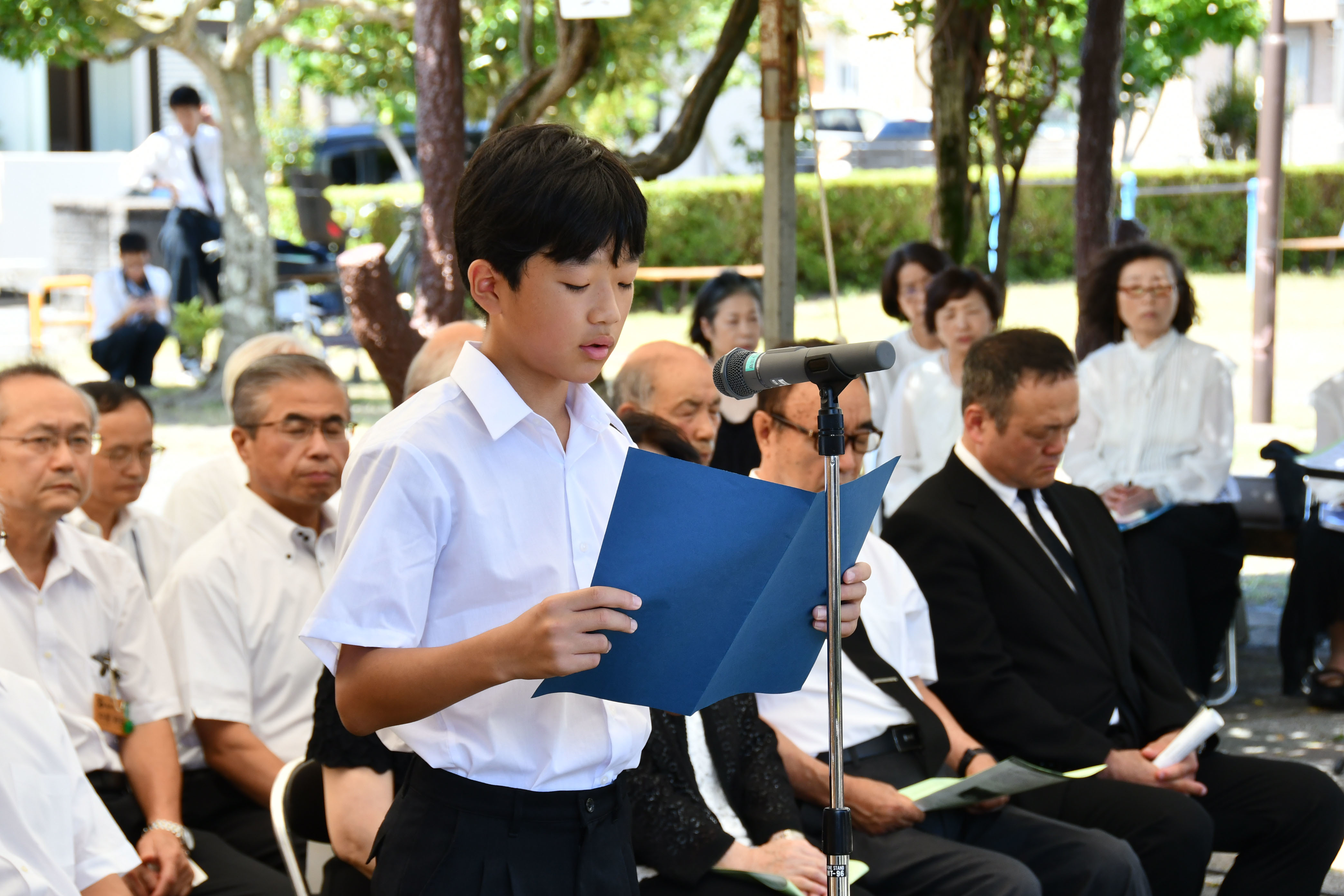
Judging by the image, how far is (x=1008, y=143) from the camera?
7.57m

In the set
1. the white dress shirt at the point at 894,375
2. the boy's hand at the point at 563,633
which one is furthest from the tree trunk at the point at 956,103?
the boy's hand at the point at 563,633

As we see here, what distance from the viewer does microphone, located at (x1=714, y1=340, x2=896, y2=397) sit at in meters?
1.91

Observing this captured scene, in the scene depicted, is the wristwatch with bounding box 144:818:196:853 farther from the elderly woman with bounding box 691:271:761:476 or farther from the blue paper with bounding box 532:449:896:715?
the elderly woman with bounding box 691:271:761:476

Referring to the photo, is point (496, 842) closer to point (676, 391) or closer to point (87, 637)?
point (87, 637)

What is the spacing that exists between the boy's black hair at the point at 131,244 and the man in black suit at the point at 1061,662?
912cm

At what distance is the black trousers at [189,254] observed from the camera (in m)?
13.3

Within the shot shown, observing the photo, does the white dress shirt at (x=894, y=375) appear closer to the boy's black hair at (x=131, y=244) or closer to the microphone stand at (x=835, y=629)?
the microphone stand at (x=835, y=629)

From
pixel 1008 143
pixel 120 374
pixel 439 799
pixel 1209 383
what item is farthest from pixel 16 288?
pixel 439 799

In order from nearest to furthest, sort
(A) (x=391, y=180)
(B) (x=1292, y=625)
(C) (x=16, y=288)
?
(B) (x=1292, y=625) < (C) (x=16, y=288) < (A) (x=391, y=180)

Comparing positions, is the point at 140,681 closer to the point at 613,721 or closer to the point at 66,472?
the point at 66,472

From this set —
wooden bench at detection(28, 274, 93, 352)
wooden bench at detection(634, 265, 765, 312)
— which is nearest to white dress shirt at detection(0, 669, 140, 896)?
wooden bench at detection(28, 274, 93, 352)

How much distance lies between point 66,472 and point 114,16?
7.87 metres

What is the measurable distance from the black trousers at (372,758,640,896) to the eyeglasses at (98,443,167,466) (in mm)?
2524

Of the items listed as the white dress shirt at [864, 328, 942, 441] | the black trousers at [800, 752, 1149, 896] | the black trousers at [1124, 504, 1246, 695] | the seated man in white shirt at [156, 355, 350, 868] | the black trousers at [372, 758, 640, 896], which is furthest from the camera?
the white dress shirt at [864, 328, 942, 441]
